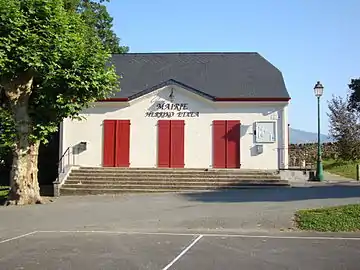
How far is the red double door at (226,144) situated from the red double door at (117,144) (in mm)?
4520

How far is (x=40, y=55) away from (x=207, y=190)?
30.7 feet

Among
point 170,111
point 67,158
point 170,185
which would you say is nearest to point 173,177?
point 170,185

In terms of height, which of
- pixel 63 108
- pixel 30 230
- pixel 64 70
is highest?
pixel 64 70

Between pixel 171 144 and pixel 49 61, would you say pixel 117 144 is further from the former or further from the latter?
pixel 49 61

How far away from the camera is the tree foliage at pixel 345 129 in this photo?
38250 mm

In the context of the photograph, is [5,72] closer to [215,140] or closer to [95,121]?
[95,121]

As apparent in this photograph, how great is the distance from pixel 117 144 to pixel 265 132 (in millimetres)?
7566

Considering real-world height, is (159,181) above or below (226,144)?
below

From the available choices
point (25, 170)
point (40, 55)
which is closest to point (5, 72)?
point (40, 55)

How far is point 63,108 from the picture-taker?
18.8 meters

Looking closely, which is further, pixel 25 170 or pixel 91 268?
pixel 25 170

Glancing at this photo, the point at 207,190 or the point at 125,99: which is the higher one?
the point at 125,99

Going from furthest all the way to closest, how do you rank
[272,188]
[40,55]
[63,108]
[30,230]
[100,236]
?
[272,188], [63,108], [40,55], [30,230], [100,236]

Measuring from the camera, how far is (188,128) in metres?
26.6
